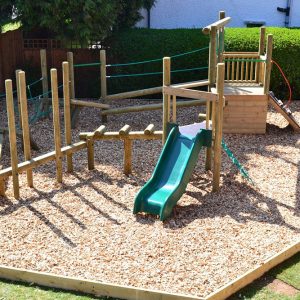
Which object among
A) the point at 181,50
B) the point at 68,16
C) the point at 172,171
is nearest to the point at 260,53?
the point at 181,50

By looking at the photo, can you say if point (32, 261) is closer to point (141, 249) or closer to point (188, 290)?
point (141, 249)

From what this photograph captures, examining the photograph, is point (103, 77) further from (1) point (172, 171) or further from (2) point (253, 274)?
Result: (2) point (253, 274)

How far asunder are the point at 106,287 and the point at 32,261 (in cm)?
98

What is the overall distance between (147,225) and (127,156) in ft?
5.96

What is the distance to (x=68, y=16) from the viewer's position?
12734 mm

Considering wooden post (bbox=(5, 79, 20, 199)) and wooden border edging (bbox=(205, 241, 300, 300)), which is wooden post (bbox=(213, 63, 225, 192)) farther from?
wooden post (bbox=(5, 79, 20, 199))

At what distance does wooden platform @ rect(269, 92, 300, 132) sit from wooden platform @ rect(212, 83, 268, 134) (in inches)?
5.2

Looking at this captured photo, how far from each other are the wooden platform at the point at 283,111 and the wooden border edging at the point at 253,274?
461cm

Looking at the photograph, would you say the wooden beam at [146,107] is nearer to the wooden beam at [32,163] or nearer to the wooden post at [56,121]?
the wooden beam at [32,163]

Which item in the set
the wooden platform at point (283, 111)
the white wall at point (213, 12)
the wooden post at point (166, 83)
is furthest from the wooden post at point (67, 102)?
the white wall at point (213, 12)

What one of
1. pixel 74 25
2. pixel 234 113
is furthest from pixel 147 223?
pixel 74 25

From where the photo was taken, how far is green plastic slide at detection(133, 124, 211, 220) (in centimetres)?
693

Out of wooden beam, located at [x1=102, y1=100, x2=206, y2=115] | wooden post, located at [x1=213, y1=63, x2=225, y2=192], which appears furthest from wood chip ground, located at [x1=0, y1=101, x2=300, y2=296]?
wooden beam, located at [x1=102, y1=100, x2=206, y2=115]

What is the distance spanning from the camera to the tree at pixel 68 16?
40.3 feet
